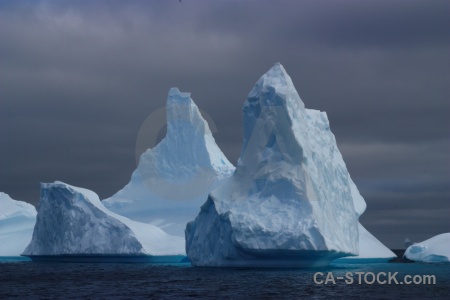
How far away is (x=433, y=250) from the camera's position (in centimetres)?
4728

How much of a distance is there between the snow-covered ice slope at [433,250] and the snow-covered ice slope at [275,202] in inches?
493

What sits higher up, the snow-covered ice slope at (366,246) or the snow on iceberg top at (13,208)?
the snow on iceberg top at (13,208)

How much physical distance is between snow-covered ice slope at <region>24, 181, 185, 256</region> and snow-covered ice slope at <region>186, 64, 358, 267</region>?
6120 mm

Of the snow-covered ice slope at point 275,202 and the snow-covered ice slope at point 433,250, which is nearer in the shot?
the snow-covered ice slope at point 275,202

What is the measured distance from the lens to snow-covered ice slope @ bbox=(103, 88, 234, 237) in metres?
48.8

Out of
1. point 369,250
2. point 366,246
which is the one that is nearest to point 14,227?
point 366,246

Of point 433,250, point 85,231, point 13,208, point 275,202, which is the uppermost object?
point 13,208

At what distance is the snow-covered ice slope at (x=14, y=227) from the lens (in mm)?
50531

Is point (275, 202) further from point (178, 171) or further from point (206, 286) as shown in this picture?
point (178, 171)

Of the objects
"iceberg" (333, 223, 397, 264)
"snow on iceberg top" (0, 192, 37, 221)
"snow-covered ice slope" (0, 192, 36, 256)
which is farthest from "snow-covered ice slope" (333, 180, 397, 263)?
"snow on iceberg top" (0, 192, 37, 221)

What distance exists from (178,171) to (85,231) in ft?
33.1

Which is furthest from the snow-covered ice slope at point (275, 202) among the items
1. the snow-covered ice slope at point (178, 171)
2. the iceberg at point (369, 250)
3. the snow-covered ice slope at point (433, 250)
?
the snow-covered ice slope at point (178, 171)

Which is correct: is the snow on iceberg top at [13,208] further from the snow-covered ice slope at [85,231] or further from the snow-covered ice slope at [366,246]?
the snow-covered ice slope at [366,246]

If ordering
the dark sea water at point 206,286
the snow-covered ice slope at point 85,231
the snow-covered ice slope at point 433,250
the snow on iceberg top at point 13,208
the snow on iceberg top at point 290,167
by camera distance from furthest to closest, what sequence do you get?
the snow on iceberg top at point 13,208 < the snow-covered ice slope at point 433,250 < the snow-covered ice slope at point 85,231 < the snow on iceberg top at point 290,167 < the dark sea water at point 206,286
